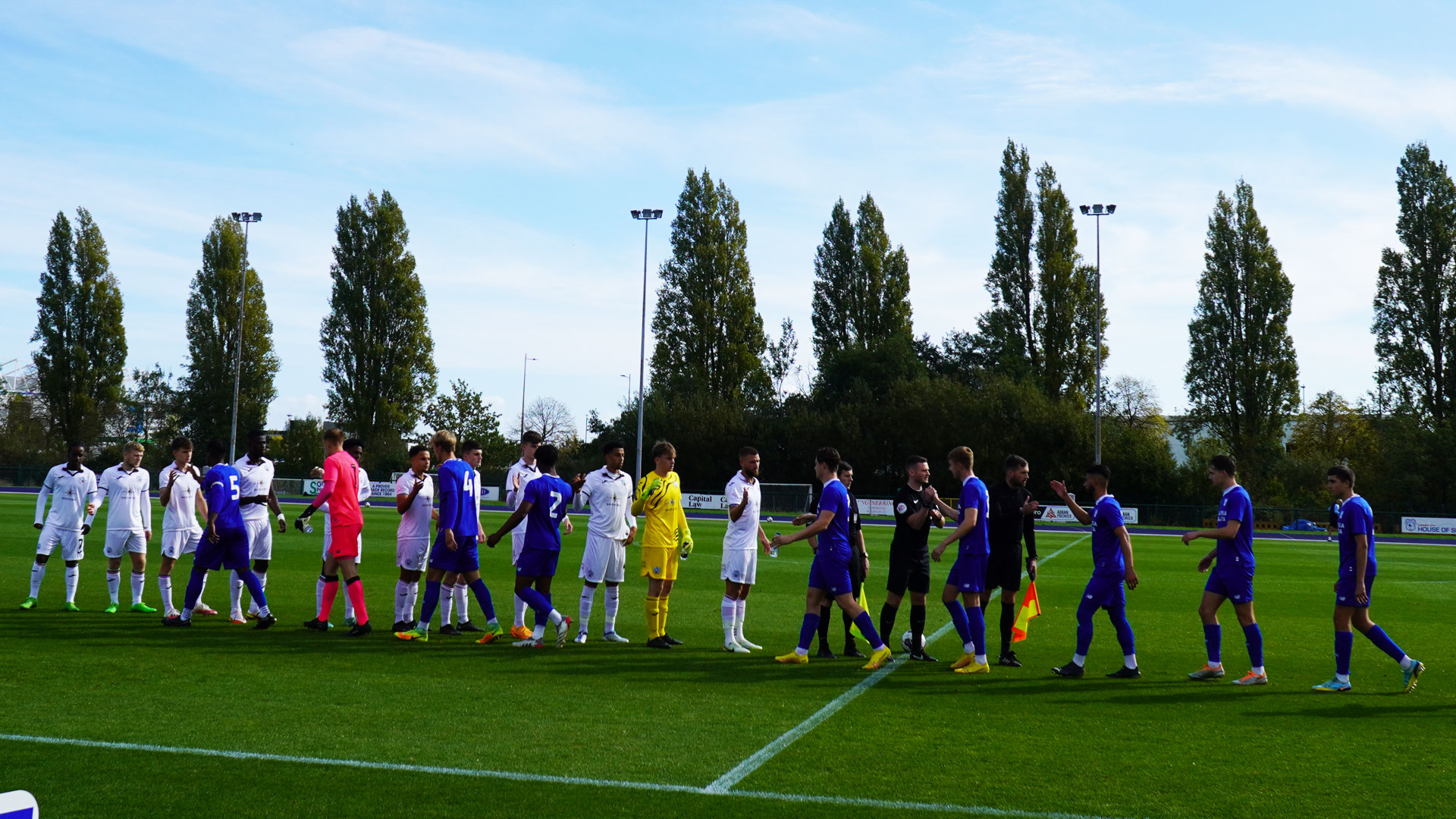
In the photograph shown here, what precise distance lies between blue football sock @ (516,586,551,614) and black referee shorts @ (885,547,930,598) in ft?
10.7

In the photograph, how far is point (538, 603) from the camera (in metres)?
9.96

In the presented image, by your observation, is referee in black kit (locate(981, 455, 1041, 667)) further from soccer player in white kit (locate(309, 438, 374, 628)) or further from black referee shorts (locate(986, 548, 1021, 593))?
soccer player in white kit (locate(309, 438, 374, 628))

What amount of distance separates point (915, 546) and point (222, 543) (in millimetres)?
7108

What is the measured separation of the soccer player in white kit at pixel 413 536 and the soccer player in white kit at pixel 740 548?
3165mm

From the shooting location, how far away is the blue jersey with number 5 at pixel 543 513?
33.3 ft


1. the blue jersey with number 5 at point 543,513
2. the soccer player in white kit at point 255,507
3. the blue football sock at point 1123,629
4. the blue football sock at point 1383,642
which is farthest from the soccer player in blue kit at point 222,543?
the blue football sock at point 1383,642

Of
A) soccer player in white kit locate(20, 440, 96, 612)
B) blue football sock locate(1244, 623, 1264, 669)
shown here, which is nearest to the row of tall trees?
soccer player in white kit locate(20, 440, 96, 612)

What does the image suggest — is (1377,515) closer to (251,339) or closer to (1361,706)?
(1361,706)

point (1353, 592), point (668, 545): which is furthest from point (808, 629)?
point (1353, 592)

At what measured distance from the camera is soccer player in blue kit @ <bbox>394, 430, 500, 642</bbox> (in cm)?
1025

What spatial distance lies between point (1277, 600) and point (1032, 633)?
259 inches

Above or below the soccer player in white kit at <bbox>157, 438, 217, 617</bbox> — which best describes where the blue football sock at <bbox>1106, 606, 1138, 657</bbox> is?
below

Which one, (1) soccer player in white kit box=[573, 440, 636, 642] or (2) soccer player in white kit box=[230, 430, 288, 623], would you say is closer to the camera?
(1) soccer player in white kit box=[573, 440, 636, 642]

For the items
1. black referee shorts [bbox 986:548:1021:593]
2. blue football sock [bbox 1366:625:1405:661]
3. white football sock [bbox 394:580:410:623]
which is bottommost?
white football sock [bbox 394:580:410:623]
